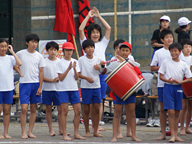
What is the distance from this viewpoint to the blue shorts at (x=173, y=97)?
5785 mm

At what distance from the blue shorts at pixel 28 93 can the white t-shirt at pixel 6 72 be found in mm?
184

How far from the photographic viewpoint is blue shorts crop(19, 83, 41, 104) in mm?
6102

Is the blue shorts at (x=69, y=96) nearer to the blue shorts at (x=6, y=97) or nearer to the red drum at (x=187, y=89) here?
the blue shorts at (x=6, y=97)

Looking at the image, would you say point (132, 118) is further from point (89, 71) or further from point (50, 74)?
point (50, 74)

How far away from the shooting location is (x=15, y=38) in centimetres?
1372

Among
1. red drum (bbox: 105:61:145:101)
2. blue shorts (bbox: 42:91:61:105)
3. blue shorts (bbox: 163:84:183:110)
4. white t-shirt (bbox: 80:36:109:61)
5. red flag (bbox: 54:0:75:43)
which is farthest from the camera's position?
red flag (bbox: 54:0:75:43)

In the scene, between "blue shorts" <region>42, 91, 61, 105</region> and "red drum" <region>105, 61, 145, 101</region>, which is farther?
"blue shorts" <region>42, 91, 61, 105</region>

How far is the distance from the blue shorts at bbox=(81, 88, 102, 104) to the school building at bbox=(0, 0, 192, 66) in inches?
284

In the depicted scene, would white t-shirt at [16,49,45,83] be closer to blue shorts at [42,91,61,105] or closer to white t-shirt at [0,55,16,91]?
white t-shirt at [0,55,16,91]

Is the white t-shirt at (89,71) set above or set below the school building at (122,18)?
below

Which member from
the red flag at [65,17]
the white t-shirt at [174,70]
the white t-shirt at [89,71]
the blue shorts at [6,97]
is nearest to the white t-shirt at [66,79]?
the white t-shirt at [89,71]

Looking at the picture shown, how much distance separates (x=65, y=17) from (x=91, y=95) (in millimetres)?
7138

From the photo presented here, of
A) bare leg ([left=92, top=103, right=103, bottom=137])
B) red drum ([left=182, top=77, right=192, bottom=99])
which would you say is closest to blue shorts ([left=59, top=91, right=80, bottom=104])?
bare leg ([left=92, top=103, right=103, bottom=137])

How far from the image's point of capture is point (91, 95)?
6.20m
